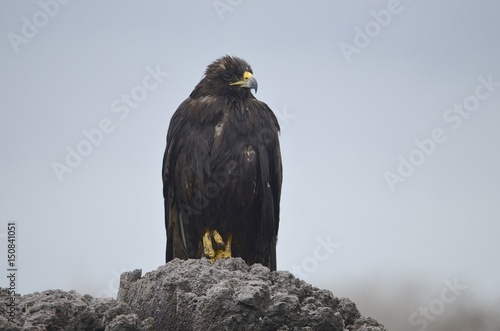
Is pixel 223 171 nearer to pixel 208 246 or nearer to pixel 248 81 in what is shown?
pixel 208 246

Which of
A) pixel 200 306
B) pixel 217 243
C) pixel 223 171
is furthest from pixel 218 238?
pixel 200 306

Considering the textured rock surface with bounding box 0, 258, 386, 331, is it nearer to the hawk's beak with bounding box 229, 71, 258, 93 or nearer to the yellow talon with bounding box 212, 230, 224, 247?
the yellow talon with bounding box 212, 230, 224, 247

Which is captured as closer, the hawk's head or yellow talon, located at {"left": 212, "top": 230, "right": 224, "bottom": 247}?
yellow talon, located at {"left": 212, "top": 230, "right": 224, "bottom": 247}

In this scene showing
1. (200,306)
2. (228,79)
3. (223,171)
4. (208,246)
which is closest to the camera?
(200,306)

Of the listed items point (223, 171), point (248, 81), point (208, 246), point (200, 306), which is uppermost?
point (248, 81)

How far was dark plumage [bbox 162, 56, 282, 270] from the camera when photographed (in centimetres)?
1111

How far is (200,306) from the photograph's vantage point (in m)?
7.98

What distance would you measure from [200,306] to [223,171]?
3247 millimetres

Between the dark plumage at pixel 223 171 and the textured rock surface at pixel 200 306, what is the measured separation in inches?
97.7

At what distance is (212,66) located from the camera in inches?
460

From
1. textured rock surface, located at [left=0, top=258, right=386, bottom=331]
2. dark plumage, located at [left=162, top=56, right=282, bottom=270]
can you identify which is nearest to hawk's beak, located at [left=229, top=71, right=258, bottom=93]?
dark plumage, located at [left=162, top=56, right=282, bottom=270]

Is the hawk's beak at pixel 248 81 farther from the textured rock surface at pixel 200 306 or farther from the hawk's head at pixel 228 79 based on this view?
the textured rock surface at pixel 200 306

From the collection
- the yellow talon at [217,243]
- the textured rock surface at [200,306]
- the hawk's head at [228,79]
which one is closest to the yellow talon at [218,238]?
the yellow talon at [217,243]

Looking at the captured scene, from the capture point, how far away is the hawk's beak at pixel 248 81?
1138 cm
